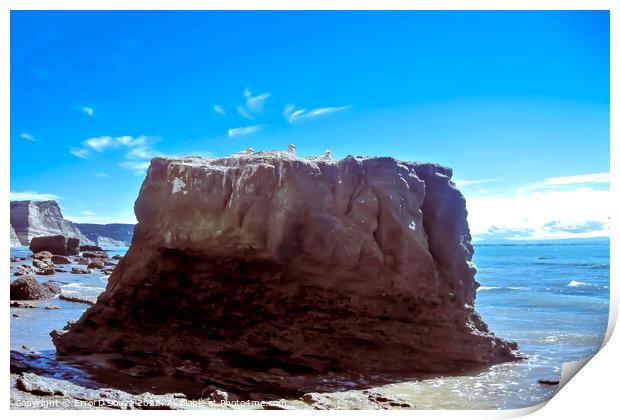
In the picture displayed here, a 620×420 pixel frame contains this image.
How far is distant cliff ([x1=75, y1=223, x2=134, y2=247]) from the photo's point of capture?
20.7 feet

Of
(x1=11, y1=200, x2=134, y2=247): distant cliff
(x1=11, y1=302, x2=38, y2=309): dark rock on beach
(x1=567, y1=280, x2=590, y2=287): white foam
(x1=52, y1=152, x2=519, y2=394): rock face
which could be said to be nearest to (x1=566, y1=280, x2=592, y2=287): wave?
(x1=567, y1=280, x2=590, y2=287): white foam

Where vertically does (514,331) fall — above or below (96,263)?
below

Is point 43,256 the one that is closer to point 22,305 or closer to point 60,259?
point 60,259

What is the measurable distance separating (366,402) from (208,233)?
2209mm

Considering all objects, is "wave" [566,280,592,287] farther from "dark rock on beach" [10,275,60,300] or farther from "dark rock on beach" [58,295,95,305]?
"dark rock on beach" [10,275,60,300]

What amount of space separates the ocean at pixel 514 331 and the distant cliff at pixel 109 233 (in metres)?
1.17

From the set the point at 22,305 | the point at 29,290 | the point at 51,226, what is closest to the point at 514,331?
the point at 51,226

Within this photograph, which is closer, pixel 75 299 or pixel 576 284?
pixel 75 299

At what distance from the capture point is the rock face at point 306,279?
17.6ft

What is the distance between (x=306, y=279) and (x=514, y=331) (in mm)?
3657

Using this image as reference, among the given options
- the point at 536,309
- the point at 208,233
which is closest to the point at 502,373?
the point at 208,233

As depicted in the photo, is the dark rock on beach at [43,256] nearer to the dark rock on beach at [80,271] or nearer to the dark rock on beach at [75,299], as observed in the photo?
the dark rock on beach at [80,271]

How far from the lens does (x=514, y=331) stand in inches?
297

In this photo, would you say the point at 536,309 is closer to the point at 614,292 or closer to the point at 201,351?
the point at 614,292
